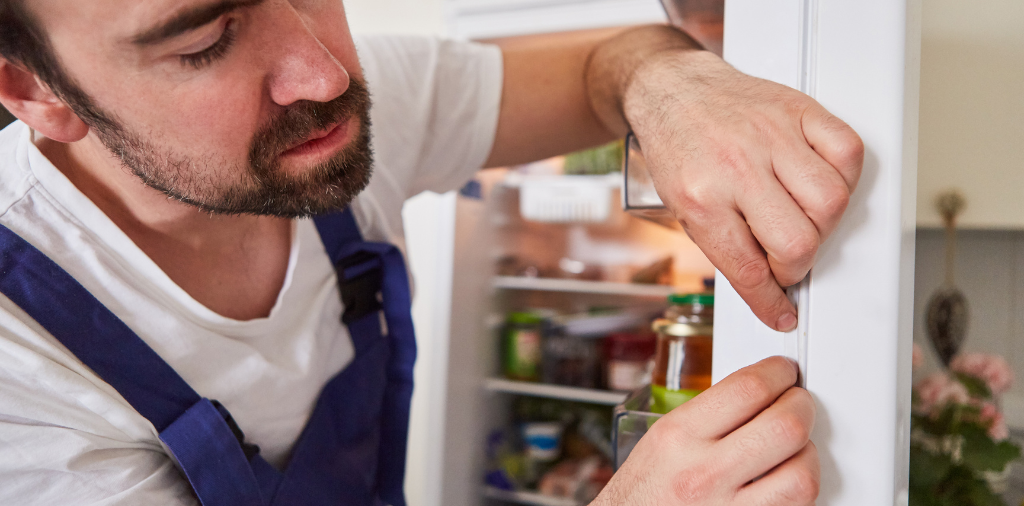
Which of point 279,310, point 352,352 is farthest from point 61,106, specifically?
point 352,352

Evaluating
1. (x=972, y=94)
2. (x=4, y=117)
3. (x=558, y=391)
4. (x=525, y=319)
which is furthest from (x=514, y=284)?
(x=972, y=94)

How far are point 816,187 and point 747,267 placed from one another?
0.06 metres

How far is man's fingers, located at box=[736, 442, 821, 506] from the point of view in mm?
317

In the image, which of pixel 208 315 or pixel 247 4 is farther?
pixel 208 315

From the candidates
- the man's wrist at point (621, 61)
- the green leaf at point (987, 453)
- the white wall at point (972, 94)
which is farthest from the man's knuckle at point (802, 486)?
the green leaf at point (987, 453)

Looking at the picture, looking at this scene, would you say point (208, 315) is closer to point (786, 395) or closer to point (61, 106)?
point (61, 106)

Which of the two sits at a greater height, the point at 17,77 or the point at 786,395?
the point at 17,77

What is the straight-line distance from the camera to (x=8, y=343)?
50 centimetres

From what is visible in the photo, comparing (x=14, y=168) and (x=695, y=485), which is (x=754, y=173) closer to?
(x=695, y=485)

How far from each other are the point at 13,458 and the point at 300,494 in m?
0.28

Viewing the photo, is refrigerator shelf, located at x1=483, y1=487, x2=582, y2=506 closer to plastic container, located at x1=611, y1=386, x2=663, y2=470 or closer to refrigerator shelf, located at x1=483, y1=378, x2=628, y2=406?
refrigerator shelf, located at x1=483, y1=378, x2=628, y2=406

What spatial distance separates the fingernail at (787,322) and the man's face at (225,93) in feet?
1.39

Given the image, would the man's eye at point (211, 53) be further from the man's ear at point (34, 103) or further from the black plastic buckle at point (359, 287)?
the black plastic buckle at point (359, 287)

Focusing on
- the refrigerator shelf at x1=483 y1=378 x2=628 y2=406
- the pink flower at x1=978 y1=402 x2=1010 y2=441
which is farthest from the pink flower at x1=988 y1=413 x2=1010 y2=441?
the refrigerator shelf at x1=483 y1=378 x2=628 y2=406
